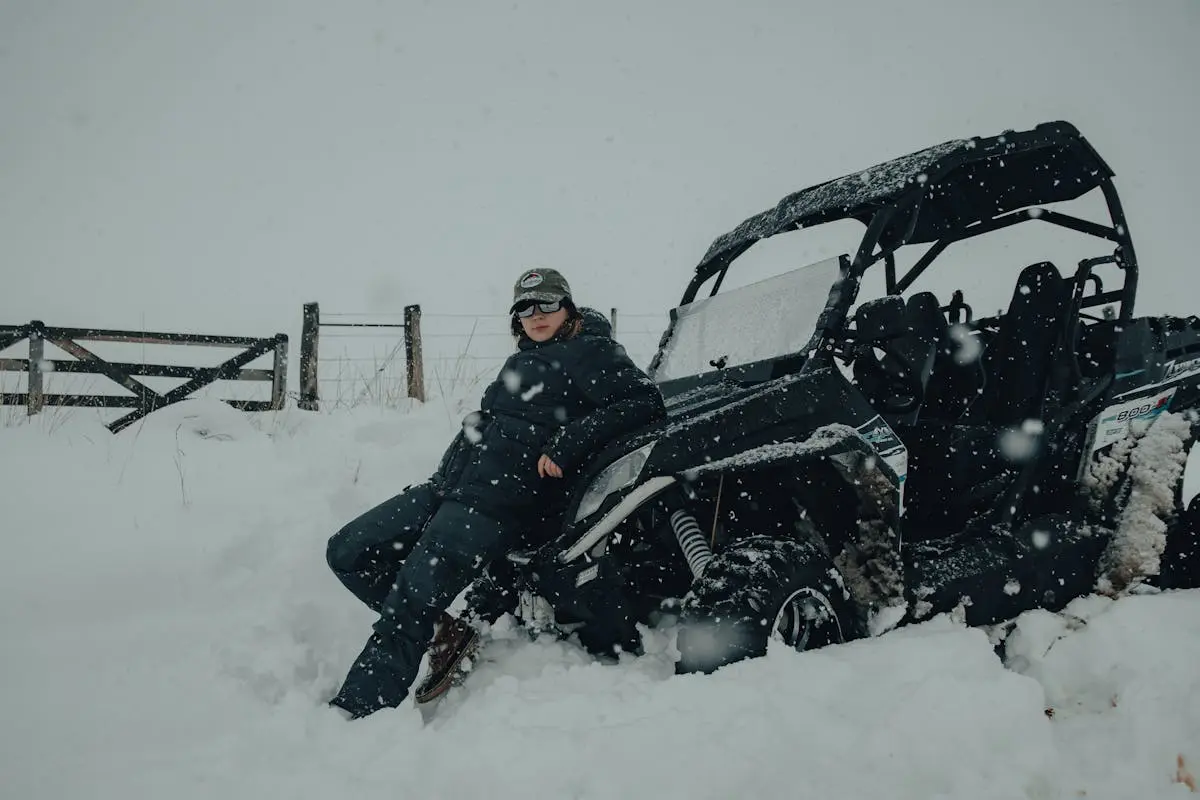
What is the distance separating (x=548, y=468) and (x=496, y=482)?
0.67 ft

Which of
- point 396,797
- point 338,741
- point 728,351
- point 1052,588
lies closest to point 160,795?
point 338,741

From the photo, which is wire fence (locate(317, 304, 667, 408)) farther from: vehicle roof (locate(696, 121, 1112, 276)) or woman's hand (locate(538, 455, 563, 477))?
woman's hand (locate(538, 455, 563, 477))

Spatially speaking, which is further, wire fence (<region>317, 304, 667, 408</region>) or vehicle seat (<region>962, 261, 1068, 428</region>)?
wire fence (<region>317, 304, 667, 408</region>)

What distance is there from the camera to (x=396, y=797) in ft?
5.93

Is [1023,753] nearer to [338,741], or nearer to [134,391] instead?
[338,741]

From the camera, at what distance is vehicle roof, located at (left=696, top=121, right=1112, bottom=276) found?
Result: 3141 millimetres

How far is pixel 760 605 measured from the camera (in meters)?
2.31

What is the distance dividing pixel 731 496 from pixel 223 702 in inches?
75.6

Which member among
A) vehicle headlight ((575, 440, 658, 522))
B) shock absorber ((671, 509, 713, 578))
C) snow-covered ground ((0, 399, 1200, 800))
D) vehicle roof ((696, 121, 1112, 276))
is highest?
vehicle roof ((696, 121, 1112, 276))

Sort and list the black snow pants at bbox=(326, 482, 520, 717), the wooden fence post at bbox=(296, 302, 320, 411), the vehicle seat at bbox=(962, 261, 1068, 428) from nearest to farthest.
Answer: the black snow pants at bbox=(326, 482, 520, 717)
the vehicle seat at bbox=(962, 261, 1068, 428)
the wooden fence post at bbox=(296, 302, 320, 411)

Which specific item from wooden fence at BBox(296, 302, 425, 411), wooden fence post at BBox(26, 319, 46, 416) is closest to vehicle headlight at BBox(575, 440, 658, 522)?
wooden fence at BBox(296, 302, 425, 411)

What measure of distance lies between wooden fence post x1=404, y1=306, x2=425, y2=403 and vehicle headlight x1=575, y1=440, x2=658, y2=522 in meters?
7.47

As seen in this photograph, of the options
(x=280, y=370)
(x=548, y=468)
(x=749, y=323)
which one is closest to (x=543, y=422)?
(x=548, y=468)

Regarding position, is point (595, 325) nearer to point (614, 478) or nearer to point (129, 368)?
point (614, 478)
